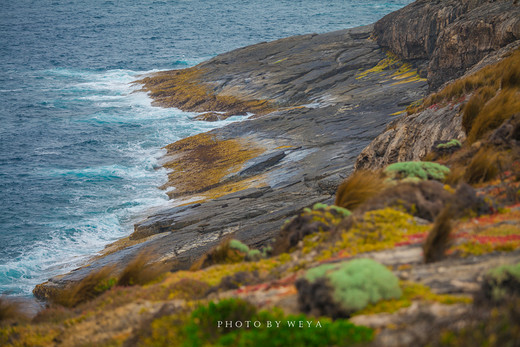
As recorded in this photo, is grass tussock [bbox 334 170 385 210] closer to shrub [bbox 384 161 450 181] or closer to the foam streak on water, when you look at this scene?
shrub [bbox 384 161 450 181]

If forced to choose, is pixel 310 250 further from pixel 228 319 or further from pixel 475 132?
pixel 475 132

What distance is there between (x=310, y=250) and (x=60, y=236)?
695 inches

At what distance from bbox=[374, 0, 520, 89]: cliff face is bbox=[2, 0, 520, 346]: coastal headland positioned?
9 cm

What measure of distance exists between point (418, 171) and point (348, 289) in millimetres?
4039

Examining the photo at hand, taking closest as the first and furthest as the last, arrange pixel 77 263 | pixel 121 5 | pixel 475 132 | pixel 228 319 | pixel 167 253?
pixel 228 319 < pixel 475 132 < pixel 167 253 < pixel 77 263 < pixel 121 5

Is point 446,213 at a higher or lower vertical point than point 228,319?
higher

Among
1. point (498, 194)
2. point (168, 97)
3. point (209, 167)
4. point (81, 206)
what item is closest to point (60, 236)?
point (81, 206)

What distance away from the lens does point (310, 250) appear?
671cm

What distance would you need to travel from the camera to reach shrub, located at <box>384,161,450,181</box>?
8125mm

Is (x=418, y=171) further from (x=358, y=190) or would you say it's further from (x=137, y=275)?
(x=137, y=275)

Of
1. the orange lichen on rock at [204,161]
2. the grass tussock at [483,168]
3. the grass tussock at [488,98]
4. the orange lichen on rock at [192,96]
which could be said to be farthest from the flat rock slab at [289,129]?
the grass tussock at [483,168]

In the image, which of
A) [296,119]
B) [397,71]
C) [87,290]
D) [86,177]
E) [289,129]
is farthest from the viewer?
[397,71]

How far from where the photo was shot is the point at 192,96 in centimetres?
4234

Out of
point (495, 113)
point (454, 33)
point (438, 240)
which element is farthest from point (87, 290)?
point (454, 33)
